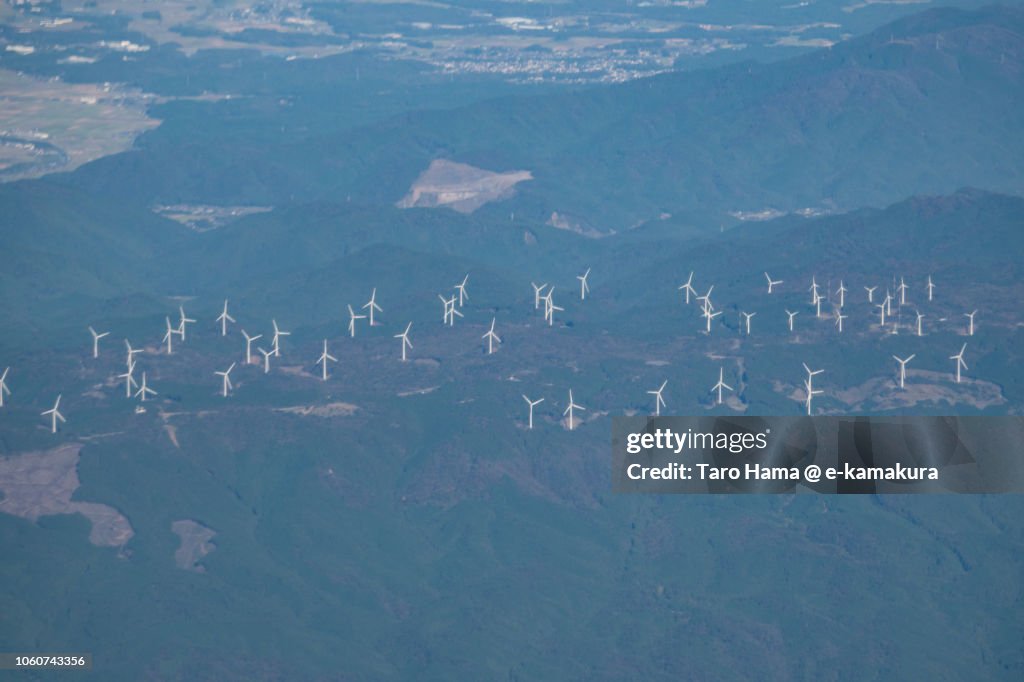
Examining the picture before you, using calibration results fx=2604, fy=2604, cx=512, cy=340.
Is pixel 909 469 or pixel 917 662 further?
pixel 917 662

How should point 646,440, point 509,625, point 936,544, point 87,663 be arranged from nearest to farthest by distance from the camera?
point 646,440 < point 87,663 < point 509,625 < point 936,544

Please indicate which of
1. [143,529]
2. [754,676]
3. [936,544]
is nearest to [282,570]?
[143,529]

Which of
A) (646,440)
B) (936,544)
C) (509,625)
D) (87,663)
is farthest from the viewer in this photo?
(936,544)

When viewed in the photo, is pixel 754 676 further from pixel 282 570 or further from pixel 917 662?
pixel 282 570

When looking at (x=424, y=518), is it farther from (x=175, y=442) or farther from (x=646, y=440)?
(x=646, y=440)

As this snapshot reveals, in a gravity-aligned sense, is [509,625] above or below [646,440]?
below

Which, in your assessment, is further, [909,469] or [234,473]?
[234,473]

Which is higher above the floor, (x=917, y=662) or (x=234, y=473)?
(x=234, y=473)

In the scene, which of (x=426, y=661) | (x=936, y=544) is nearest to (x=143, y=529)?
(x=426, y=661)

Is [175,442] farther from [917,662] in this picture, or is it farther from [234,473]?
[917,662]
